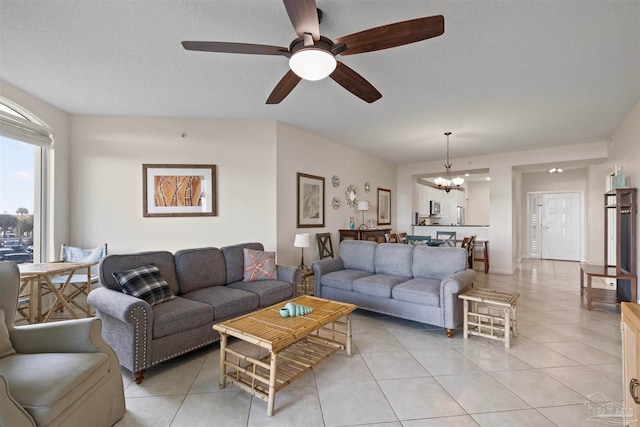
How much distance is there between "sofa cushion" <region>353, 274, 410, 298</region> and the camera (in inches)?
136

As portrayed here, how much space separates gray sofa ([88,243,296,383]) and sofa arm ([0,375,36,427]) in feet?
3.07

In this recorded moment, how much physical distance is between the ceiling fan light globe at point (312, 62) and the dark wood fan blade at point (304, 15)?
91 mm

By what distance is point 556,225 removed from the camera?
8211 millimetres

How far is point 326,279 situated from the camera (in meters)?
3.92

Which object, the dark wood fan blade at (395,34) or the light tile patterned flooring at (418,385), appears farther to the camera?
the light tile patterned flooring at (418,385)

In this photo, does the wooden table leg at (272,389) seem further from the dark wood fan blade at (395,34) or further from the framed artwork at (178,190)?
the framed artwork at (178,190)

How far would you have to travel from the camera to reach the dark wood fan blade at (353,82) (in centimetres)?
211

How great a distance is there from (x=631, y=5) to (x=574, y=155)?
470cm

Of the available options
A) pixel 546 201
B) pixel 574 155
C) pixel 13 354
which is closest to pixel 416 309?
pixel 13 354

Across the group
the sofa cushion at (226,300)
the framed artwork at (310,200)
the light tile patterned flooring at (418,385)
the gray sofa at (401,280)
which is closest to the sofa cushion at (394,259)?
the gray sofa at (401,280)

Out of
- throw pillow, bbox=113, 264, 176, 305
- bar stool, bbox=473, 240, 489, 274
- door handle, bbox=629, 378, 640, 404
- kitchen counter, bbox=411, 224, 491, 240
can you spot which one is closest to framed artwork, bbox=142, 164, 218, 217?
throw pillow, bbox=113, 264, 176, 305

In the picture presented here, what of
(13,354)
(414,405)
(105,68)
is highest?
(105,68)

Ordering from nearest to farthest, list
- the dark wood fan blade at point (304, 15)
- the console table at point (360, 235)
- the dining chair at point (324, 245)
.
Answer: the dark wood fan blade at point (304, 15)
the dining chair at point (324, 245)
the console table at point (360, 235)

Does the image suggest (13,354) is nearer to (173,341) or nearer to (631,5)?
(173,341)
